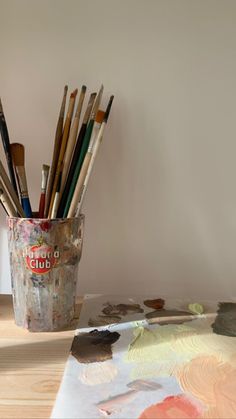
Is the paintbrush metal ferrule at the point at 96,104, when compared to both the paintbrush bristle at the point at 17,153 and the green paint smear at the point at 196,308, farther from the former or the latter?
the green paint smear at the point at 196,308

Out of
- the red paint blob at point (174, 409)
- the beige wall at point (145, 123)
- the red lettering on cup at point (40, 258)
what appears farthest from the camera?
the beige wall at point (145, 123)

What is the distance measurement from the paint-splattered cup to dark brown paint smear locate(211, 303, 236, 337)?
16 centimetres

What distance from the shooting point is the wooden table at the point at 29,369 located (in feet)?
1.06

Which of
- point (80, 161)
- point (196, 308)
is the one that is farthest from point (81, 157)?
point (196, 308)

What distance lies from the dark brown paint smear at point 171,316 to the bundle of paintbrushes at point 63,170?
0.15 meters

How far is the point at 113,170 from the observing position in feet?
1.91

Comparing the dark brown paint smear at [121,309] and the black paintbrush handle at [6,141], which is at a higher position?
the black paintbrush handle at [6,141]

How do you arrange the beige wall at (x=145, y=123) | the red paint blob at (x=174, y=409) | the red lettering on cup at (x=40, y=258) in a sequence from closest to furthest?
the red paint blob at (x=174, y=409) < the red lettering on cup at (x=40, y=258) < the beige wall at (x=145, y=123)

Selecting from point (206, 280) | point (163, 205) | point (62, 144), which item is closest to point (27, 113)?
point (62, 144)

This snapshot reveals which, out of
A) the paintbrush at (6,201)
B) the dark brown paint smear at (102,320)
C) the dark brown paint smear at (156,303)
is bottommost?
the dark brown paint smear at (102,320)

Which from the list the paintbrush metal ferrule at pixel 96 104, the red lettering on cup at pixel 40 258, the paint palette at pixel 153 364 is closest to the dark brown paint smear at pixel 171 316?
the paint palette at pixel 153 364

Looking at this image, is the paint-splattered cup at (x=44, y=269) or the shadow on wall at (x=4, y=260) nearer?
the paint-splattered cup at (x=44, y=269)

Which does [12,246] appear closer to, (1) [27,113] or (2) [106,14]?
(1) [27,113]

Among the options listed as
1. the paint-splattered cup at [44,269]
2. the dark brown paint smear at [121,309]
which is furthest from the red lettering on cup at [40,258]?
the dark brown paint smear at [121,309]
